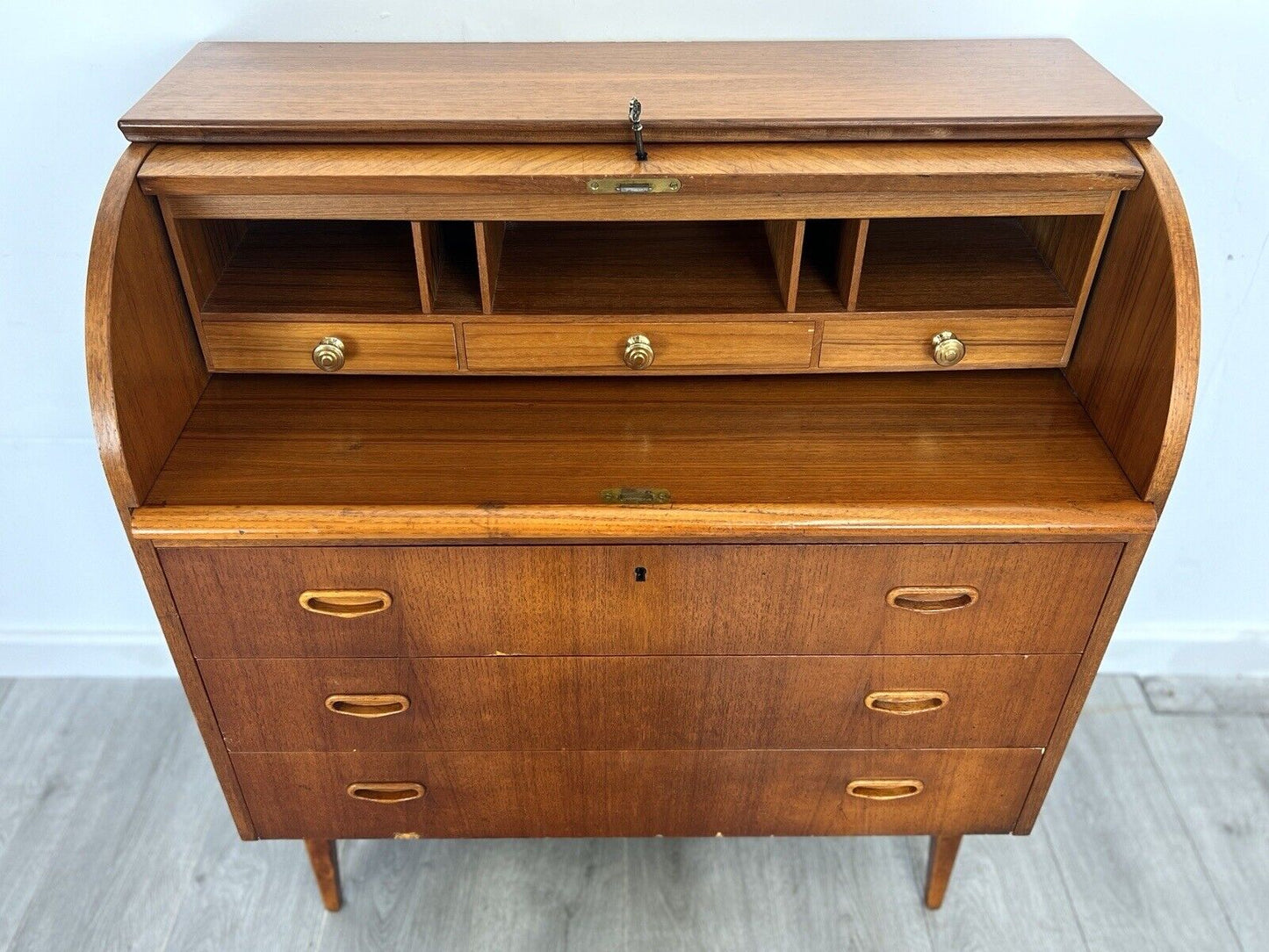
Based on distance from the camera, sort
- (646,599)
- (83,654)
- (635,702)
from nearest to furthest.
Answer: (646,599), (635,702), (83,654)

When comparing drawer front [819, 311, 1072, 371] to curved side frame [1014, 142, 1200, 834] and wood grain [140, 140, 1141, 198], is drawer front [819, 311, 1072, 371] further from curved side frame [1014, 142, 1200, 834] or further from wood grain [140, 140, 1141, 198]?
wood grain [140, 140, 1141, 198]

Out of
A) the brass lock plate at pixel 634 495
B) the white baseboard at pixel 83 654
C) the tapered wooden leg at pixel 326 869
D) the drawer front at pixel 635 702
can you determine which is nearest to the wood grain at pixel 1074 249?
the drawer front at pixel 635 702

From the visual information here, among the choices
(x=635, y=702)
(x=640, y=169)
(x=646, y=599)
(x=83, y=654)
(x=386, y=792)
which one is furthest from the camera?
(x=83, y=654)

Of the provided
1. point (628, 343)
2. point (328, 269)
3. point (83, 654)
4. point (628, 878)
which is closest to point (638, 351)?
point (628, 343)

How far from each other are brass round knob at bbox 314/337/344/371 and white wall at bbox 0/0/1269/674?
1.33ft

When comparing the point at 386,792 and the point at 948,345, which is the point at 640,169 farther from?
the point at 386,792

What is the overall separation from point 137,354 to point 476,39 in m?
0.56

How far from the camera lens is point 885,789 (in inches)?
50.1

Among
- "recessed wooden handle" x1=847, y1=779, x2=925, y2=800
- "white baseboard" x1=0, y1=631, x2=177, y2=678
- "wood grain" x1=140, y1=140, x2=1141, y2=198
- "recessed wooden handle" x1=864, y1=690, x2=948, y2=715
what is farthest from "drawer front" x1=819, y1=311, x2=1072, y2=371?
"white baseboard" x1=0, y1=631, x2=177, y2=678

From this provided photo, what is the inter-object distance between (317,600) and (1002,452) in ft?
2.42

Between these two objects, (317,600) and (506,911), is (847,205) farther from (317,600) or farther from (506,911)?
(506,911)

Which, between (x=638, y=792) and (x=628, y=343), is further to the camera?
(x=638, y=792)

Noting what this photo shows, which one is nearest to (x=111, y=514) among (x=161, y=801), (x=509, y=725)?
(x=161, y=801)

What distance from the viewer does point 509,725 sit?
1.18 metres
